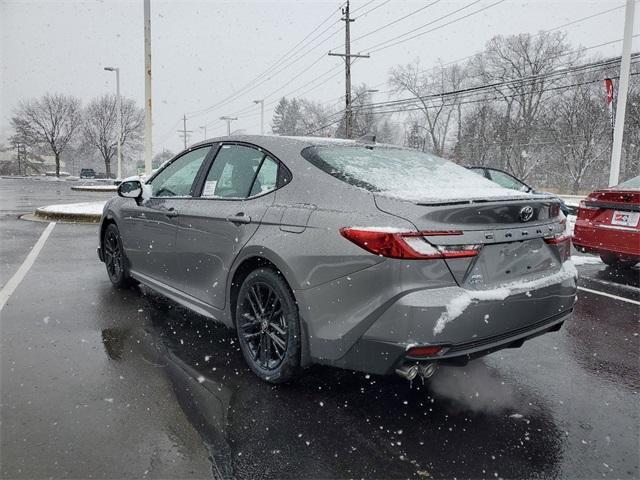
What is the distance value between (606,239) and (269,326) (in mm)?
4903

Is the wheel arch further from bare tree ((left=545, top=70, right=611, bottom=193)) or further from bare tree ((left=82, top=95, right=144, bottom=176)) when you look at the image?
bare tree ((left=82, top=95, right=144, bottom=176))

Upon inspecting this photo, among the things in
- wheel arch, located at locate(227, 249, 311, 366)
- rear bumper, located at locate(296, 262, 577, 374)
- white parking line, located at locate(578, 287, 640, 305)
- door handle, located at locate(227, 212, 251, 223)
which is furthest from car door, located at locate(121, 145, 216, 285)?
white parking line, located at locate(578, 287, 640, 305)

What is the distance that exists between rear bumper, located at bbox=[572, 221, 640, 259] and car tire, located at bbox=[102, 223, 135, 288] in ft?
18.2

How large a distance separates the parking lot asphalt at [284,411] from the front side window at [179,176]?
3.84ft

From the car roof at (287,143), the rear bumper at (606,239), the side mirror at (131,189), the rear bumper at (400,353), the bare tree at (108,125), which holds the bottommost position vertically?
the rear bumper at (400,353)

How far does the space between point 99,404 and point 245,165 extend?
1.84m

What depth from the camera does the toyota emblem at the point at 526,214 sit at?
9.18 ft

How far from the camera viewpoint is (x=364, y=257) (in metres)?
2.52

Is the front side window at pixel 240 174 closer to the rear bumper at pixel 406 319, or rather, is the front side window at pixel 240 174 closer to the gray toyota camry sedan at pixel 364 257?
the gray toyota camry sedan at pixel 364 257

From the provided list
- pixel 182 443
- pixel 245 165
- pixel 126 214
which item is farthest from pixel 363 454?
pixel 126 214

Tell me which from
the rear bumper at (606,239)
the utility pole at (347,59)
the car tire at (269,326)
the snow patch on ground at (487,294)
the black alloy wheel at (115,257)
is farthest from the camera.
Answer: the utility pole at (347,59)

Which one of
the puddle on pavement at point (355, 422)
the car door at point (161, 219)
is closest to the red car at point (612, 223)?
the puddle on pavement at point (355, 422)

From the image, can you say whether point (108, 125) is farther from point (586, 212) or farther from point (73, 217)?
point (586, 212)

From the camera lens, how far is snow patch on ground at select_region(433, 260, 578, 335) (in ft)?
7.95
